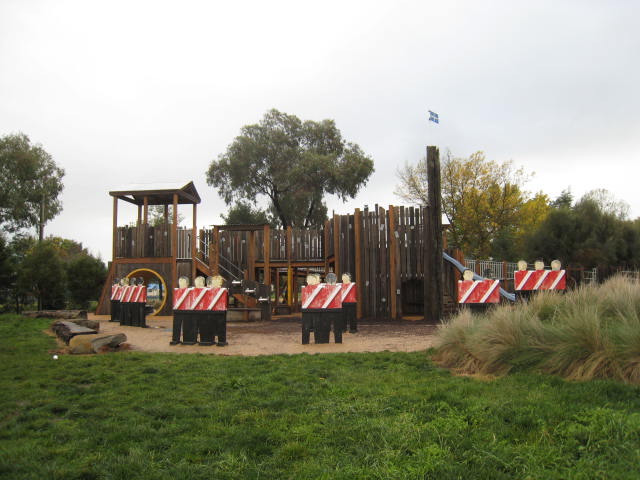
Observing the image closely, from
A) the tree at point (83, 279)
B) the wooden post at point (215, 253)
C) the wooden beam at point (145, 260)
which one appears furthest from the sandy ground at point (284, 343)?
the tree at point (83, 279)

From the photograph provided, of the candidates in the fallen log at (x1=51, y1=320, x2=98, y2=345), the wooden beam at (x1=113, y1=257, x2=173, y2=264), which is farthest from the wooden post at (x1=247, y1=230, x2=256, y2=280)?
the fallen log at (x1=51, y1=320, x2=98, y2=345)

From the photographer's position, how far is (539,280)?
12.9 meters

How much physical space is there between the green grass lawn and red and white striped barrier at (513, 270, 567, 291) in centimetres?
741

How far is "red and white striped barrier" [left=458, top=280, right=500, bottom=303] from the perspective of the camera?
10.9 metres

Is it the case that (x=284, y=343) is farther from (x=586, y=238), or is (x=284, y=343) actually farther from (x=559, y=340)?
(x=586, y=238)

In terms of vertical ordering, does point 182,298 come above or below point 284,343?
above

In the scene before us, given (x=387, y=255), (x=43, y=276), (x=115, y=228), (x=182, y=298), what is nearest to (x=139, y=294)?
(x=182, y=298)

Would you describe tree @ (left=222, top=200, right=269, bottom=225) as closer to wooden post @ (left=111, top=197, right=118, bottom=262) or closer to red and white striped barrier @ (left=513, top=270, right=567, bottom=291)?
wooden post @ (left=111, top=197, right=118, bottom=262)

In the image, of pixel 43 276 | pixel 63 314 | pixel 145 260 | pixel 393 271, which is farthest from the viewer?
pixel 43 276

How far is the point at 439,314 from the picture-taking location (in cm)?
1455

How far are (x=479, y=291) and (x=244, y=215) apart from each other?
3179 cm

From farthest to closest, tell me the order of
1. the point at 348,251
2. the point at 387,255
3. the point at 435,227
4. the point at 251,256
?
the point at 251,256 → the point at 348,251 → the point at 387,255 → the point at 435,227

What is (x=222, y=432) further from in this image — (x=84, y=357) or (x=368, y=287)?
(x=368, y=287)

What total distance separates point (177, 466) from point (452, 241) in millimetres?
34952
